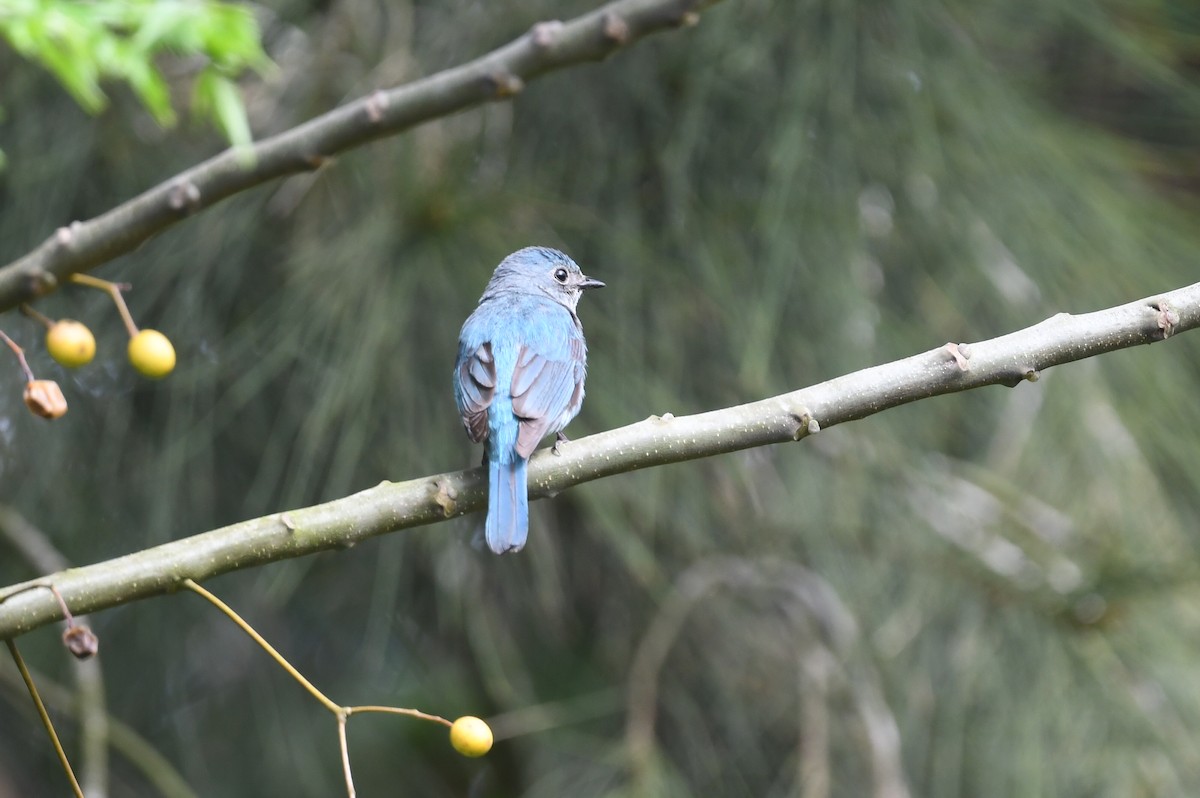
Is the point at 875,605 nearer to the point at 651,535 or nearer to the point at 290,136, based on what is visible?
the point at 651,535

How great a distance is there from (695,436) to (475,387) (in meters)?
0.88

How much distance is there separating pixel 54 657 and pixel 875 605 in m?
2.79

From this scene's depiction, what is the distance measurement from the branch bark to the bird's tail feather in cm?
27

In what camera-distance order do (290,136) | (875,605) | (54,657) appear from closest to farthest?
(290,136), (875,605), (54,657)

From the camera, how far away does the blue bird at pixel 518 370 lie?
2119 mm

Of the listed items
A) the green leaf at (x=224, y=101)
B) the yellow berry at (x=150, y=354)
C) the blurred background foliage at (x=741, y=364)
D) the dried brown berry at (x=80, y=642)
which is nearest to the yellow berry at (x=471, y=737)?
the dried brown berry at (x=80, y=642)

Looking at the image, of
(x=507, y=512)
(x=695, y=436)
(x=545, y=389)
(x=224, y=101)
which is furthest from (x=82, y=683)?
(x=695, y=436)

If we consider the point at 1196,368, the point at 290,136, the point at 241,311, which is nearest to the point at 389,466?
the point at 241,311

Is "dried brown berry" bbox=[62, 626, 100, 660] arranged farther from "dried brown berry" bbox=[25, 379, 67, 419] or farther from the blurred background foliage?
the blurred background foliage

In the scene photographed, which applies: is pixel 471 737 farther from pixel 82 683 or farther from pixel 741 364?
pixel 82 683

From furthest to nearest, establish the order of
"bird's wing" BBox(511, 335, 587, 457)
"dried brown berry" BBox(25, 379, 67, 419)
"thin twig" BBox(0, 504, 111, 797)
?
"thin twig" BBox(0, 504, 111, 797) → "bird's wing" BBox(511, 335, 587, 457) → "dried brown berry" BBox(25, 379, 67, 419)

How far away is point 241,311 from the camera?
3.52m

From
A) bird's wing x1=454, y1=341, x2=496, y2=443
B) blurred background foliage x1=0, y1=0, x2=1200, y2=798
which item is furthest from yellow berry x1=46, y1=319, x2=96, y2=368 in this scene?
blurred background foliage x1=0, y1=0, x2=1200, y2=798

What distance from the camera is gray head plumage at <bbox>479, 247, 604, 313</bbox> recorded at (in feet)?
10.0
